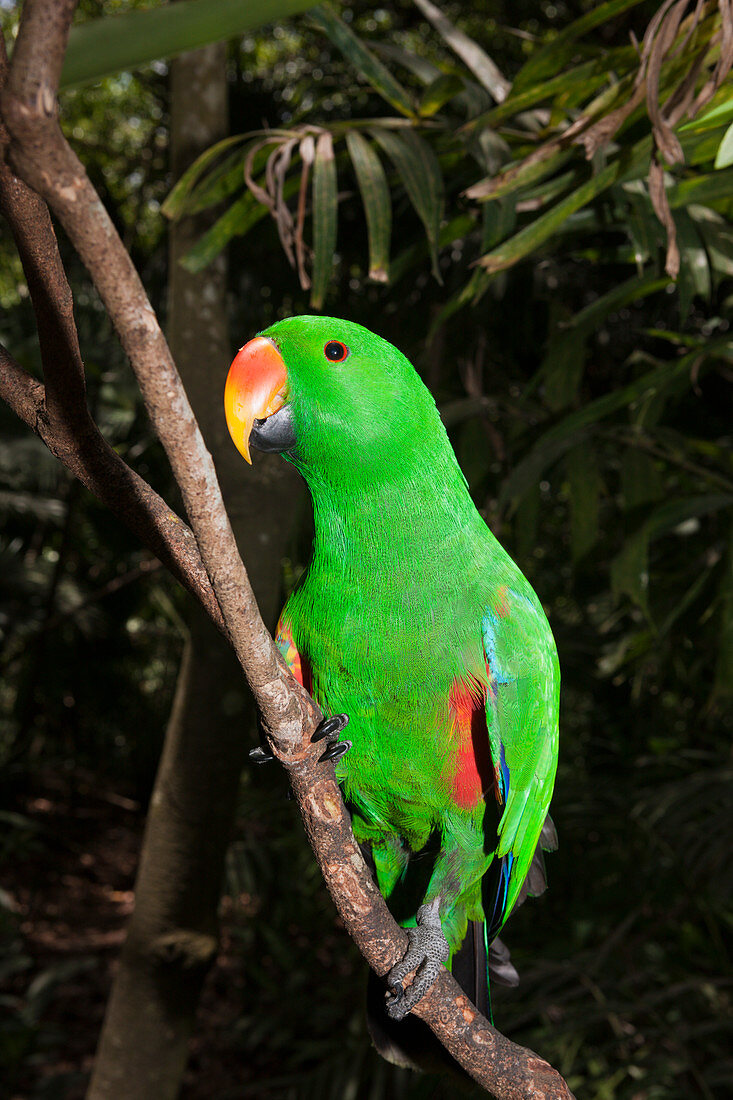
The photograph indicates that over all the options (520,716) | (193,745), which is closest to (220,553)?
(520,716)

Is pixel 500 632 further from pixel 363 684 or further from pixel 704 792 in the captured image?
pixel 704 792

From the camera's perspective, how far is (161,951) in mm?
1695

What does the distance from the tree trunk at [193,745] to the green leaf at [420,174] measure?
0.60 metres

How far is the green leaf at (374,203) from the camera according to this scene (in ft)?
3.83

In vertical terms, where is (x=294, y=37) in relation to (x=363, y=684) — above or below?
above

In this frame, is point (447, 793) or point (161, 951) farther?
point (161, 951)

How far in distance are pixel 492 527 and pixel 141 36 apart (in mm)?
1336

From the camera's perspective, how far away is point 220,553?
0.52 meters

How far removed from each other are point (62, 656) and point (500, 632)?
10.0 ft

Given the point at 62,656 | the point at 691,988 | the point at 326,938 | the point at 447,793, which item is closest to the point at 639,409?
the point at 447,793

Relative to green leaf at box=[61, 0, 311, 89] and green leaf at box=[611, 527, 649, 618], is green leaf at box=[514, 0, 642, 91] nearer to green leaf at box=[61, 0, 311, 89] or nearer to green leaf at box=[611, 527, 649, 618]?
green leaf at box=[611, 527, 649, 618]

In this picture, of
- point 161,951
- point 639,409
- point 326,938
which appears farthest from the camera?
point 326,938

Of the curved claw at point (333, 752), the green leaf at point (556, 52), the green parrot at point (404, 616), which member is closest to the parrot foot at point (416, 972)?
the green parrot at point (404, 616)

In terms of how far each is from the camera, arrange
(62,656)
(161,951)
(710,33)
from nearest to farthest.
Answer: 1. (710,33)
2. (161,951)
3. (62,656)
